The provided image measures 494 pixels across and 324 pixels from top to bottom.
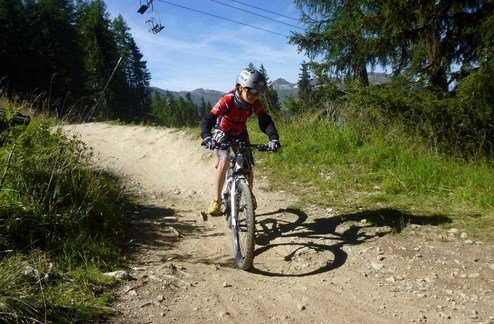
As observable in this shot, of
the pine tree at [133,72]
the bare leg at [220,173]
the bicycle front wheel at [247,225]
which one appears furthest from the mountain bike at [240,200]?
the pine tree at [133,72]

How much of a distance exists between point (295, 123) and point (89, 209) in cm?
683

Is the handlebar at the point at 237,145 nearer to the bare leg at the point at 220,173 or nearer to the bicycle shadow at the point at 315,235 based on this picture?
the bare leg at the point at 220,173

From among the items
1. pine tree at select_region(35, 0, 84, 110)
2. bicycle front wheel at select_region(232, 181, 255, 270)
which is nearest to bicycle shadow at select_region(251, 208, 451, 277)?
bicycle front wheel at select_region(232, 181, 255, 270)

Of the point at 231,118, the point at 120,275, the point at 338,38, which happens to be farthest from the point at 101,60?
the point at 120,275

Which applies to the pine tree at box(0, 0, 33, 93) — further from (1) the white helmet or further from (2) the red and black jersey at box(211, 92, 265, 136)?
(1) the white helmet

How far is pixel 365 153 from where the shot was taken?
726 centimetres

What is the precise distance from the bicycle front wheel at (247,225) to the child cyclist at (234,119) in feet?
1.96

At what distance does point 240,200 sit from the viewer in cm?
430

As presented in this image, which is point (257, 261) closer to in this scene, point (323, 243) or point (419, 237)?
point (323, 243)

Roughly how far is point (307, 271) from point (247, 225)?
850 mm

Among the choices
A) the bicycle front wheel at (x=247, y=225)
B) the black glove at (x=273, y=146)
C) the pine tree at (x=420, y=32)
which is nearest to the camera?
the bicycle front wheel at (x=247, y=225)

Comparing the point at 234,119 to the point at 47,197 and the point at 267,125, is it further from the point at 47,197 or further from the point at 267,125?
the point at 47,197

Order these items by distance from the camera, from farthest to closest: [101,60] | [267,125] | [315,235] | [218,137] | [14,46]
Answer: [101,60]
[14,46]
[267,125]
[315,235]
[218,137]

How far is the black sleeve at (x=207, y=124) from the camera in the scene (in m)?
4.54
